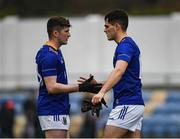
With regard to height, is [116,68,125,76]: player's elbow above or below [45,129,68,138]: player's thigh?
above

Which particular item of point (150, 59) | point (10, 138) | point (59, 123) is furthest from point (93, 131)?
point (59, 123)

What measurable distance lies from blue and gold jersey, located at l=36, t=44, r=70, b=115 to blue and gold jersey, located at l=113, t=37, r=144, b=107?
0.71 meters

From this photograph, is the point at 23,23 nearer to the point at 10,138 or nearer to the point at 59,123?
the point at 10,138

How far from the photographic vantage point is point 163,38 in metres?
26.9

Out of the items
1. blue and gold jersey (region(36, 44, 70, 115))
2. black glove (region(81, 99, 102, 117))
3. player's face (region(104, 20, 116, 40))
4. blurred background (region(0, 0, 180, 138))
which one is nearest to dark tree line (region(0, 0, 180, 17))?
blurred background (region(0, 0, 180, 138))

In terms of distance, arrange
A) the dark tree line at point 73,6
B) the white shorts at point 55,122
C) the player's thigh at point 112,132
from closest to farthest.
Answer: the player's thigh at point 112,132 < the white shorts at point 55,122 < the dark tree line at point 73,6

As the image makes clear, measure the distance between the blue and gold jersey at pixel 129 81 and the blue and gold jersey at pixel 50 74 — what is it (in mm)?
710

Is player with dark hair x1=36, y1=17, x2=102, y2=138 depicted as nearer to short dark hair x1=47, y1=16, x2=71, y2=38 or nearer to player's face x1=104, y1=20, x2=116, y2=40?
short dark hair x1=47, y1=16, x2=71, y2=38

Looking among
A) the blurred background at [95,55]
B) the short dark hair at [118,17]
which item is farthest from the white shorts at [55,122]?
the blurred background at [95,55]

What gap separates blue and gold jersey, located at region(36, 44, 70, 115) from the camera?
10.6 meters

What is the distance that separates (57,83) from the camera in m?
10.6

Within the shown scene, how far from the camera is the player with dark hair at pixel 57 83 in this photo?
34.8 ft

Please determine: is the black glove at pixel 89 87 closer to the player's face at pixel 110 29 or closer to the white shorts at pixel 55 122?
the white shorts at pixel 55 122

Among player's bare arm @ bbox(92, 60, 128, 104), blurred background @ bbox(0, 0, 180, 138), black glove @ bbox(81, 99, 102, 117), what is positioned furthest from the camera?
blurred background @ bbox(0, 0, 180, 138)
